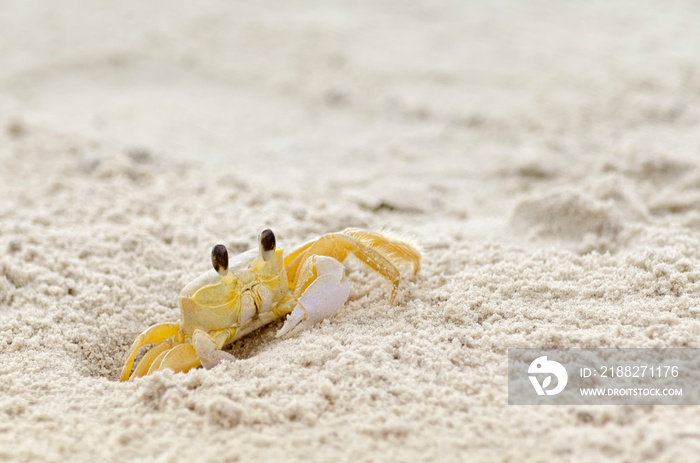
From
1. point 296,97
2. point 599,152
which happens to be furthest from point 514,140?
point 296,97

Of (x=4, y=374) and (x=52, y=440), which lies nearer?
(x=52, y=440)

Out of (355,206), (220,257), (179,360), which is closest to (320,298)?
(220,257)

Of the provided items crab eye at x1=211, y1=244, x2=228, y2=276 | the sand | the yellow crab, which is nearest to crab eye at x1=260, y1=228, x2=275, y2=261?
the yellow crab

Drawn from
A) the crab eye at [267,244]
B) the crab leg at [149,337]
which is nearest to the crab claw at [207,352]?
the crab leg at [149,337]

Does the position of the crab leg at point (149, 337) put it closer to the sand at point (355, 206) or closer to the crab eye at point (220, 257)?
the sand at point (355, 206)

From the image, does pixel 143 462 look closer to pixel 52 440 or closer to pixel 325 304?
pixel 52 440

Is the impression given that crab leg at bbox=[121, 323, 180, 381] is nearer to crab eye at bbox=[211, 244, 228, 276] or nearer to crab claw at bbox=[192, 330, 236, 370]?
crab claw at bbox=[192, 330, 236, 370]
